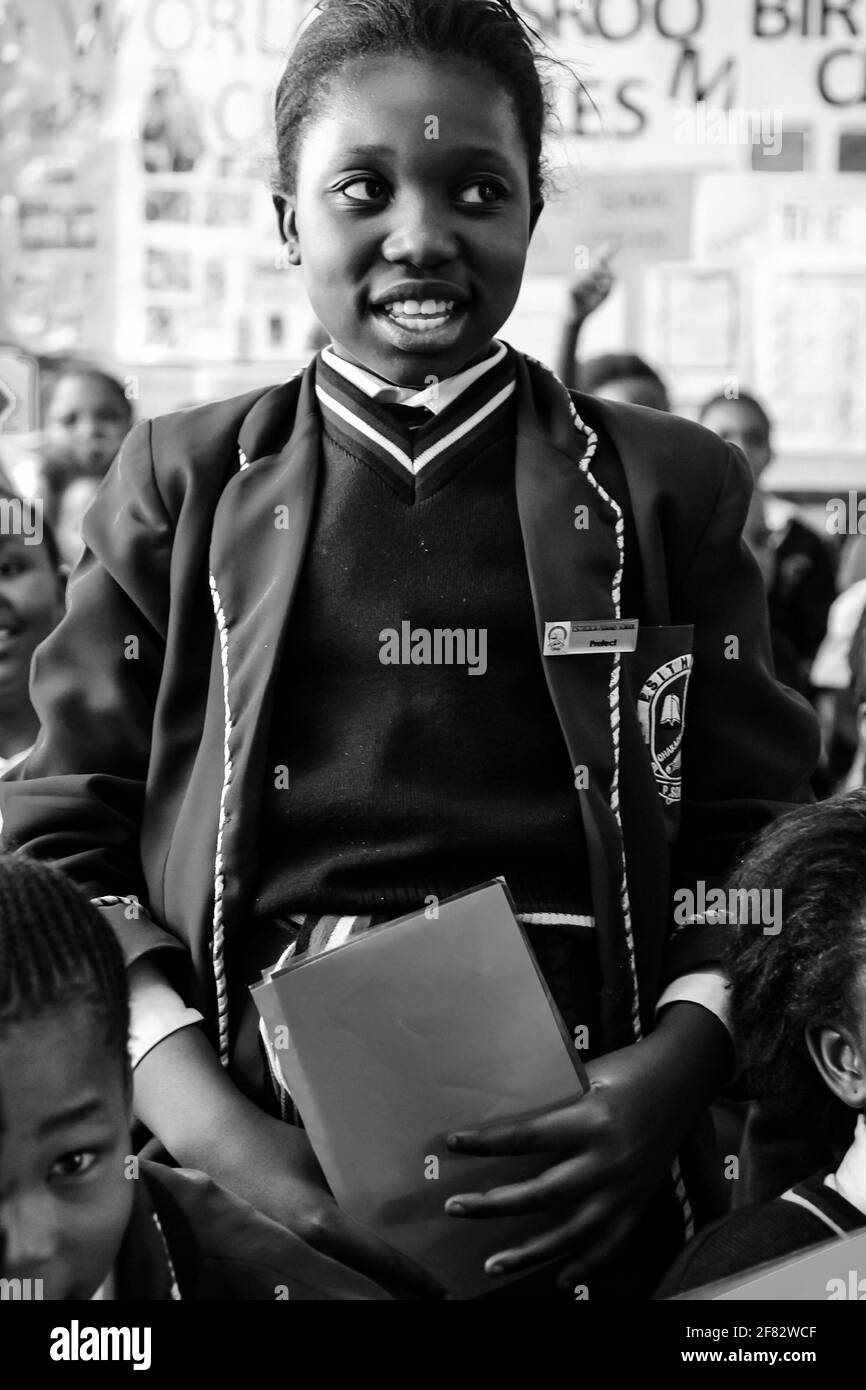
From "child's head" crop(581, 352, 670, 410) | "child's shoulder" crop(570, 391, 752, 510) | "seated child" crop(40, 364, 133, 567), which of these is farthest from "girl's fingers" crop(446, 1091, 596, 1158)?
"seated child" crop(40, 364, 133, 567)

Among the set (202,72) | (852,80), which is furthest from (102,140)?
(852,80)

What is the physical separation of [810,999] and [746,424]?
6.96 feet

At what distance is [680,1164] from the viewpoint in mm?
1073

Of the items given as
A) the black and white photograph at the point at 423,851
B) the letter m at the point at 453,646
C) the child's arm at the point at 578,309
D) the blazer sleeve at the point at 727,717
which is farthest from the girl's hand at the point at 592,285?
the letter m at the point at 453,646

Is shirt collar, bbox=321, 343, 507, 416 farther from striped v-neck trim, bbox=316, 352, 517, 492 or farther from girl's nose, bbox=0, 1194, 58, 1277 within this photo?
girl's nose, bbox=0, 1194, 58, 1277

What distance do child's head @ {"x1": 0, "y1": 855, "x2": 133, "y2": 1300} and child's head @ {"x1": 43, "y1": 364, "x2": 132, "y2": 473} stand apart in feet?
6.82

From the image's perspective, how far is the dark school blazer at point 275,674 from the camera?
1.01 meters

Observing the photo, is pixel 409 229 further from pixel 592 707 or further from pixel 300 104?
pixel 592 707

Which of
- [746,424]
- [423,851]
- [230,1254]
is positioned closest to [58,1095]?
[230,1254]

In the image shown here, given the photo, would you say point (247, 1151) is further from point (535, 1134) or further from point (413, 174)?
point (413, 174)

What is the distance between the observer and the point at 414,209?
0.97 meters

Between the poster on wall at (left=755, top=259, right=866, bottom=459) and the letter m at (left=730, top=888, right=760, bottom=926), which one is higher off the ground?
the poster on wall at (left=755, top=259, right=866, bottom=459)

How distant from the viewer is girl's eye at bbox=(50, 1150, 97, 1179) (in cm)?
83

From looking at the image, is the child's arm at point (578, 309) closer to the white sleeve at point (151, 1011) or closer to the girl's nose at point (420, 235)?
the girl's nose at point (420, 235)
